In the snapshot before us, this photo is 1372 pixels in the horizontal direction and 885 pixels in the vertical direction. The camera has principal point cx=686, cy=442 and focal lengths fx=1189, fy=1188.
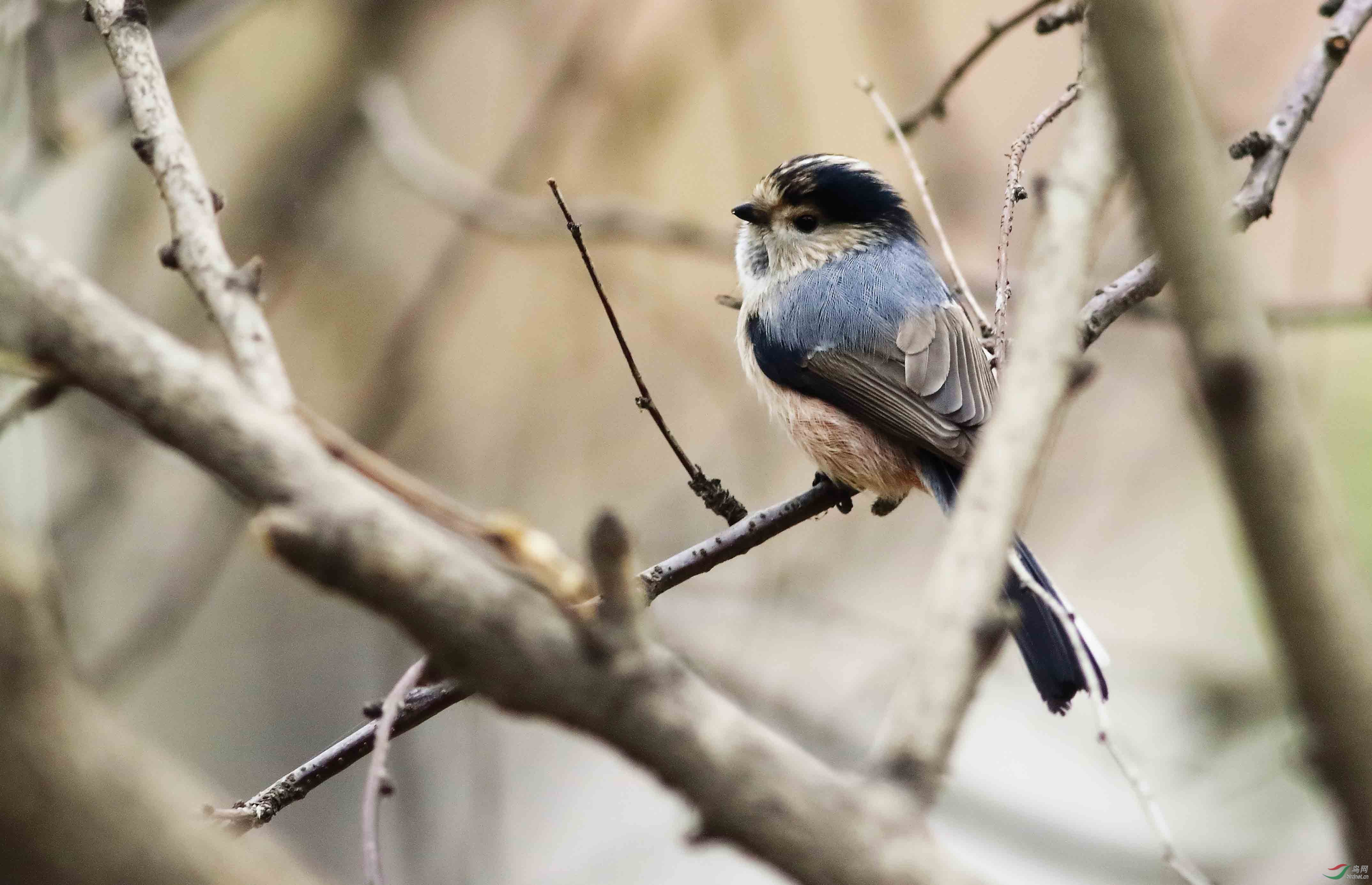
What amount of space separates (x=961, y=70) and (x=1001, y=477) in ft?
5.33

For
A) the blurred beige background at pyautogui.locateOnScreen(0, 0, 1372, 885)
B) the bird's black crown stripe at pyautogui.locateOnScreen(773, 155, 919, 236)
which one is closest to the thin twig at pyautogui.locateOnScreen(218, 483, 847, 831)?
the bird's black crown stripe at pyautogui.locateOnScreen(773, 155, 919, 236)

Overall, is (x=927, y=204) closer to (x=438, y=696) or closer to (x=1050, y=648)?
(x=1050, y=648)

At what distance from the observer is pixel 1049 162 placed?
4.28m

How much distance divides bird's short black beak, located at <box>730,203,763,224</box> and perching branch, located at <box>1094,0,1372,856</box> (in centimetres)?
240

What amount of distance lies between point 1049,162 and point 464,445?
8.24 ft

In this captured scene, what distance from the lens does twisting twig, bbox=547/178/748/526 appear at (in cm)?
175

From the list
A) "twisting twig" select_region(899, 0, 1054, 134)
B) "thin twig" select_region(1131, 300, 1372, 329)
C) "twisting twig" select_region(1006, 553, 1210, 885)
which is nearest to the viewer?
"twisting twig" select_region(1006, 553, 1210, 885)

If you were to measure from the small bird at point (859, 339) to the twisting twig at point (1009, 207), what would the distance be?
346 mm

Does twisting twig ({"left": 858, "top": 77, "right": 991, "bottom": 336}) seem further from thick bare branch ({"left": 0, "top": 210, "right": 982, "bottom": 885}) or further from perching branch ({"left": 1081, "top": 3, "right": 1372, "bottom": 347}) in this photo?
thick bare branch ({"left": 0, "top": 210, "right": 982, "bottom": 885})

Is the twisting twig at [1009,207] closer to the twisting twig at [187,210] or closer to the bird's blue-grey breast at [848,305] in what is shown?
the bird's blue-grey breast at [848,305]

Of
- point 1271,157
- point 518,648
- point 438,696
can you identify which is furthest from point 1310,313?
point 518,648

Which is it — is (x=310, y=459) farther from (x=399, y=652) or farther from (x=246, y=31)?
(x=246, y=31)

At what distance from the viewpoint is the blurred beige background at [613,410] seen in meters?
4.07

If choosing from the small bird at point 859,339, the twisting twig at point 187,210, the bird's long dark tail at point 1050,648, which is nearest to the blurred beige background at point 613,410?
the small bird at point 859,339
